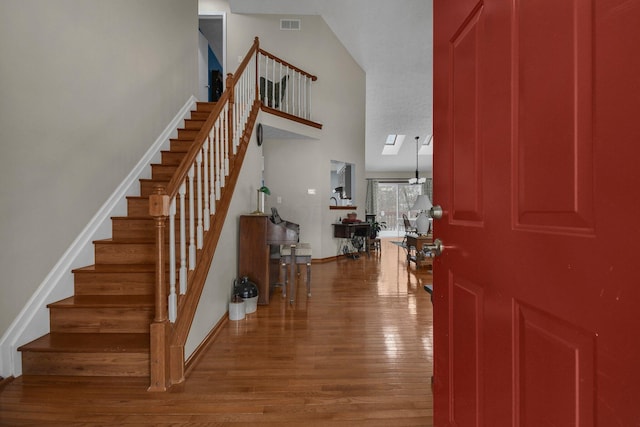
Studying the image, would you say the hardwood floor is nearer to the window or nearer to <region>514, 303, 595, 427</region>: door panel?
<region>514, 303, 595, 427</region>: door panel

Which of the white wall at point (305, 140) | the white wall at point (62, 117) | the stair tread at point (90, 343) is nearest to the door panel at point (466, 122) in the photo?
the stair tread at point (90, 343)

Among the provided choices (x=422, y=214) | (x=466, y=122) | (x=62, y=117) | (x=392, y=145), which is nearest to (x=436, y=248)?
(x=466, y=122)

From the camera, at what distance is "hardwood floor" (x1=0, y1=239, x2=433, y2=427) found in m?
1.43

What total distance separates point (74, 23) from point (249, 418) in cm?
318

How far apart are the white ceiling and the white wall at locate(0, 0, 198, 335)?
11.1 ft

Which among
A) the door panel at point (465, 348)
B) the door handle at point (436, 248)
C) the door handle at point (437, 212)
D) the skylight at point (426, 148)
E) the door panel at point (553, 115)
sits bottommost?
the door panel at point (465, 348)

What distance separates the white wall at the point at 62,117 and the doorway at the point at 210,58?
3006 mm

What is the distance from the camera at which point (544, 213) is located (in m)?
0.58

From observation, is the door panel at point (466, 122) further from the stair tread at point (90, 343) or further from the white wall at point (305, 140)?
the white wall at point (305, 140)

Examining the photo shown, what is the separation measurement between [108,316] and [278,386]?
130 centimetres

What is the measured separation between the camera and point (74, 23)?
2.29m

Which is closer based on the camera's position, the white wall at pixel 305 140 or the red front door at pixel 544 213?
the red front door at pixel 544 213

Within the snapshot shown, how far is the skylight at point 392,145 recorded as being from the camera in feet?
33.3

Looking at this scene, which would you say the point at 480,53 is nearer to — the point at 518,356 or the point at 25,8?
the point at 518,356
